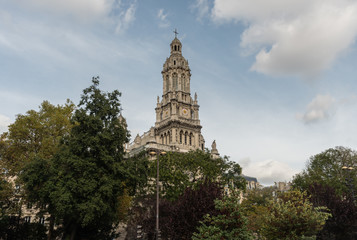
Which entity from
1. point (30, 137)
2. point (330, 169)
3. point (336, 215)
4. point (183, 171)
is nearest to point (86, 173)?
point (30, 137)

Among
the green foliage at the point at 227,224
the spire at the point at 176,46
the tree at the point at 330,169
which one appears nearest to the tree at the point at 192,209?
the green foliage at the point at 227,224

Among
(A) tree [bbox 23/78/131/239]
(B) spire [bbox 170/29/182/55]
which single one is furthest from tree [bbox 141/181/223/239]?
(B) spire [bbox 170/29/182/55]

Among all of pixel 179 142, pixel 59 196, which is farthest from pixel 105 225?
pixel 179 142

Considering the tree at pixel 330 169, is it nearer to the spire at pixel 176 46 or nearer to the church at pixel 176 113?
the church at pixel 176 113

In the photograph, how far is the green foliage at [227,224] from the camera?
65.2 feet

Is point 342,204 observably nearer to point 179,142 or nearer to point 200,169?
point 200,169

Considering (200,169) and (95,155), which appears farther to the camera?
(200,169)

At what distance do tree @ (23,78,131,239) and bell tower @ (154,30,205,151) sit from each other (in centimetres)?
3390

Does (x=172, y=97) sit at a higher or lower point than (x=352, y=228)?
higher

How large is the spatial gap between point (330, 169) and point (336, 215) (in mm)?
19506

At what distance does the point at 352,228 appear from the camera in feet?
115

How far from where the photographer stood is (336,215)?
3297 cm

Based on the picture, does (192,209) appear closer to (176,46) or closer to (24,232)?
(24,232)

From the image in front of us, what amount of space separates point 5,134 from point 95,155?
37.4 ft
